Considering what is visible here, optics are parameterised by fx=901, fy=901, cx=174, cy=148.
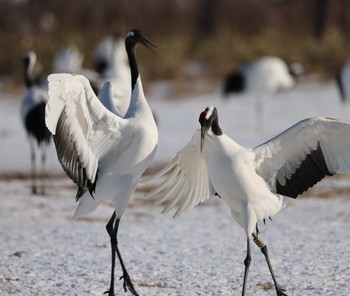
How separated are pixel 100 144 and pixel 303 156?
1.33m

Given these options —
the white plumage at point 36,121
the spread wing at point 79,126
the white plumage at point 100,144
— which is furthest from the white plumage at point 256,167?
the white plumage at point 36,121

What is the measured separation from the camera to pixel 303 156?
5.91 m

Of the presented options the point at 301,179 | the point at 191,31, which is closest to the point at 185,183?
the point at 301,179

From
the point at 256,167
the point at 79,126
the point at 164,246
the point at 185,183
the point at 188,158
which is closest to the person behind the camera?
the point at 79,126

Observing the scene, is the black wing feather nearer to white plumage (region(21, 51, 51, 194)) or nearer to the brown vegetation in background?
white plumage (region(21, 51, 51, 194))

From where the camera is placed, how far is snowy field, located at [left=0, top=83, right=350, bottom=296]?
5930 millimetres

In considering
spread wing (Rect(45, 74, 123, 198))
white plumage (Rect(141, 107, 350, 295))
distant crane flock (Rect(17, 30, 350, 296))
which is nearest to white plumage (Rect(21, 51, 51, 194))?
distant crane flock (Rect(17, 30, 350, 296))

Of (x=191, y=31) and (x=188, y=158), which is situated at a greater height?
(x=191, y=31)

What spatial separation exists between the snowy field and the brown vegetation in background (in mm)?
9689

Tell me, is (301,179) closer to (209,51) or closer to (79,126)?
(79,126)

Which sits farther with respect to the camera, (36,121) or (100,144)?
(36,121)

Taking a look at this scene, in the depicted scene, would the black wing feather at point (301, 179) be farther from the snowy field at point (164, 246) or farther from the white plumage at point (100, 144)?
the white plumage at point (100, 144)

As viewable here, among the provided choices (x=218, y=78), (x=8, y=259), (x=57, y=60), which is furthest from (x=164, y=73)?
(x=8, y=259)

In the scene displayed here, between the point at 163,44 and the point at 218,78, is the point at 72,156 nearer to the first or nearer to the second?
the point at 218,78
